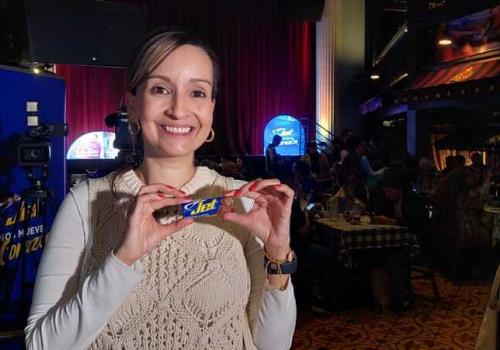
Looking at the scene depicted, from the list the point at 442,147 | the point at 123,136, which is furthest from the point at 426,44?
the point at 123,136

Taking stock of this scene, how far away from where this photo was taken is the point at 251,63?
11.3 metres

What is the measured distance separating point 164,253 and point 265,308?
0.82ft

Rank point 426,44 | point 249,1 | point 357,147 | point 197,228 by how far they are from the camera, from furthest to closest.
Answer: point 249,1
point 426,44
point 357,147
point 197,228

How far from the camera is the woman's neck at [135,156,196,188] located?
1.06 m

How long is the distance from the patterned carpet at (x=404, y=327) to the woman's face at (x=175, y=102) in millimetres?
2630

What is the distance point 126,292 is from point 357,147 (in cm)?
636

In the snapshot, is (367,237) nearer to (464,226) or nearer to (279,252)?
(464,226)

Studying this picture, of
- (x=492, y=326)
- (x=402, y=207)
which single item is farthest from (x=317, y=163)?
(x=492, y=326)

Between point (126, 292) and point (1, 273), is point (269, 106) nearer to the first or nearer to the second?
point (1, 273)

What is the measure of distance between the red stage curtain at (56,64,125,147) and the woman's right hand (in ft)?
30.6

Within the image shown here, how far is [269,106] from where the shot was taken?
37.9ft

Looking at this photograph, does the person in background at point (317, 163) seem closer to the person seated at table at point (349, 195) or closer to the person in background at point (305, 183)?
the person in background at point (305, 183)

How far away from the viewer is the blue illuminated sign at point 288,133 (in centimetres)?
1073

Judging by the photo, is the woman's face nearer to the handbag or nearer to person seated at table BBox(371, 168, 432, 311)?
the handbag
